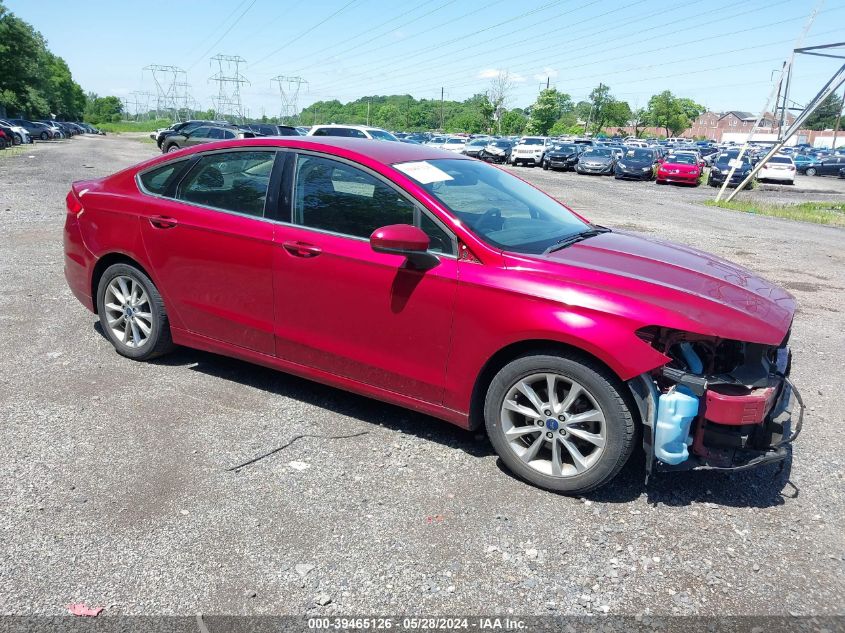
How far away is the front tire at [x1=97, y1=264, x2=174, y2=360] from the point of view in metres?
4.66

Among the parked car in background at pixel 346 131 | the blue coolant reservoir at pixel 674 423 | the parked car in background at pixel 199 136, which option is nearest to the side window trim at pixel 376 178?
the blue coolant reservoir at pixel 674 423

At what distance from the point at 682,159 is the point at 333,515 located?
31256 mm

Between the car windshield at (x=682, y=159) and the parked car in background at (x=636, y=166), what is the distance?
1.00m

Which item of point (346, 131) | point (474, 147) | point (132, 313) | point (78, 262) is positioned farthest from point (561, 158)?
point (132, 313)

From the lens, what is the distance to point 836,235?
14664 mm

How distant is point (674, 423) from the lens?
3.03m

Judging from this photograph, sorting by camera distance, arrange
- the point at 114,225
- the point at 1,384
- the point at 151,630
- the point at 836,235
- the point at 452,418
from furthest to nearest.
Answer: the point at 836,235, the point at 114,225, the point at 1,384, the point at 452,418, the point at 151,630

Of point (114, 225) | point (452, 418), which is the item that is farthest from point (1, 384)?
point (452, 418)

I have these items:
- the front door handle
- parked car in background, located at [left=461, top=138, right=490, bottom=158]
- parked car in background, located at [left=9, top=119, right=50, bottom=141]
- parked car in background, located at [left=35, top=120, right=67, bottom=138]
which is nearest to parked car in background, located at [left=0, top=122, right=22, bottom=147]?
parked car in background, located at [left=9, top=119, right=50, bottom=141]

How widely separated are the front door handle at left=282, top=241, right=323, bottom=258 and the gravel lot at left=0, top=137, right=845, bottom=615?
1039 mm

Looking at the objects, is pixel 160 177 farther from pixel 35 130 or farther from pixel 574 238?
pixel 35 130

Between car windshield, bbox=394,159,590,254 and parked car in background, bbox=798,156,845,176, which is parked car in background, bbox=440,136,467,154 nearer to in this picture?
parked car in background, bbox=798,156,845,176

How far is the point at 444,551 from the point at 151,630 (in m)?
1.20

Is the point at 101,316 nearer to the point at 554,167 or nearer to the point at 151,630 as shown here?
the point at 151,630
